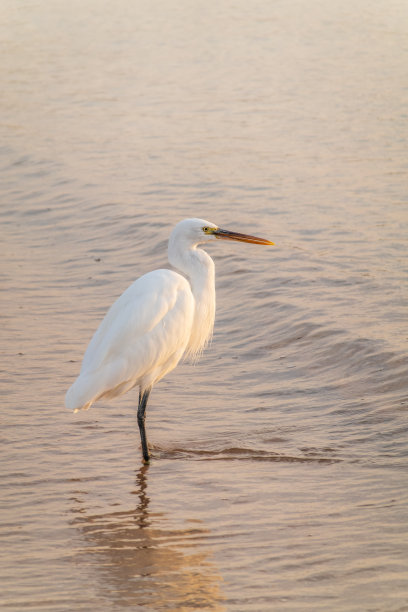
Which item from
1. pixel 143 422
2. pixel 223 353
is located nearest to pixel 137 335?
pixel 143 422

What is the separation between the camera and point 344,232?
27.3 ft

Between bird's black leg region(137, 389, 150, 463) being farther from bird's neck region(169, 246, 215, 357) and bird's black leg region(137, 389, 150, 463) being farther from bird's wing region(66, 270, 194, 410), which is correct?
bird's neck region(169, 246, 215, 357)

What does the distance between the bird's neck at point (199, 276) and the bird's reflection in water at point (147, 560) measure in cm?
116

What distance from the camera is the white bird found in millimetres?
4527

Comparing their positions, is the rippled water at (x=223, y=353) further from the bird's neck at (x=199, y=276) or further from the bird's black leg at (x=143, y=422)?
the bird's neck at (x=199, y=276)

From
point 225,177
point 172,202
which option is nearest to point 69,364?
point 172,202

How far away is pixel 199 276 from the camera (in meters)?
4.86

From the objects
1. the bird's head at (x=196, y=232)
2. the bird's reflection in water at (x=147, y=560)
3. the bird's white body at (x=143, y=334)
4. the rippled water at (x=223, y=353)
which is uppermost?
the bird's head at (x=196, y=232)

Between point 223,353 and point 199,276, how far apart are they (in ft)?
4.34

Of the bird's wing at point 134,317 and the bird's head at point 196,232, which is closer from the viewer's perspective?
the bird's wing at point 134,317

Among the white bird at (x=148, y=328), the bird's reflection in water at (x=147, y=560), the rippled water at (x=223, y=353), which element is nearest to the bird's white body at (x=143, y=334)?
the white bird at (x=148, y=328)

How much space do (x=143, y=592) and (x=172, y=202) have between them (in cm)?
676

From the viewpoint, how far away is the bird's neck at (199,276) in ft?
15.9

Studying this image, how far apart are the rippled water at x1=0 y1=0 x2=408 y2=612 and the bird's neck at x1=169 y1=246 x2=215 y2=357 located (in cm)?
57
